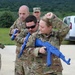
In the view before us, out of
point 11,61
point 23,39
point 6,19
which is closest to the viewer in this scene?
point 23,39

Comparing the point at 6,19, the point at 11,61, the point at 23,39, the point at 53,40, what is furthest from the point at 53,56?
the point at 6,19

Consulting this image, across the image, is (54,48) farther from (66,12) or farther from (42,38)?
(66,12)

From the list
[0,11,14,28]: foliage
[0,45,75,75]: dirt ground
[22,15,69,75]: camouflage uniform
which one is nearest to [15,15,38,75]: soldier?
[22,15,69,75]: camouflage uniform

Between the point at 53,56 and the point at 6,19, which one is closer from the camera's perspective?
the point at 53,56

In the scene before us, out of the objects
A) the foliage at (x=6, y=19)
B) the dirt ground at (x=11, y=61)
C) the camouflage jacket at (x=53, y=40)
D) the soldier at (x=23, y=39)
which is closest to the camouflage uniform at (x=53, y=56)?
the camouflage jacket at (x=53, y=40)

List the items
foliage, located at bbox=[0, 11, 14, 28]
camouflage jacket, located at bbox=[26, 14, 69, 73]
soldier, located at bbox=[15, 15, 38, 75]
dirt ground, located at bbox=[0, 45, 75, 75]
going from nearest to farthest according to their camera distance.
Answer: camouflage jacket, located at bbox=[26, 14, 69, 73] < soldier, located at bbox=[15, 15, 38, 75] < dirt ground, located at bbox=[0, 45, 75, 75] < foliage, located at bbox=[0, 11, 14, 28]

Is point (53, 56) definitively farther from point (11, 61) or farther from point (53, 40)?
point (11, 61)

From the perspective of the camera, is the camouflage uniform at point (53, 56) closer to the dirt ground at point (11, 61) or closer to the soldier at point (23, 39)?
the soldier at point (23, 39)

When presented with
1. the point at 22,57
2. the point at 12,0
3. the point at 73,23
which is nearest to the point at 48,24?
the point at 22,57

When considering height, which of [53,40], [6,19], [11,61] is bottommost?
[6,19]

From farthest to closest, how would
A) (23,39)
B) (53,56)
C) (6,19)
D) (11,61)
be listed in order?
(6,19) → (11,61) → (23,39) → (53,56)

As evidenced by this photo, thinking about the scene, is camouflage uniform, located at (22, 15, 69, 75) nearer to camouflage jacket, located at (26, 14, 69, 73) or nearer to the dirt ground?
camouflage jacket, located at (26, 14, 69, 73)

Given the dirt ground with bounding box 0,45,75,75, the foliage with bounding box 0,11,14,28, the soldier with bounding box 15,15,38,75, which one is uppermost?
the soldier with bounding box 15,15,38,75

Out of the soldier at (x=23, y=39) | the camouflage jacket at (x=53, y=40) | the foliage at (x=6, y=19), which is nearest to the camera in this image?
the camouflage jacket at (x=53, y=40)
